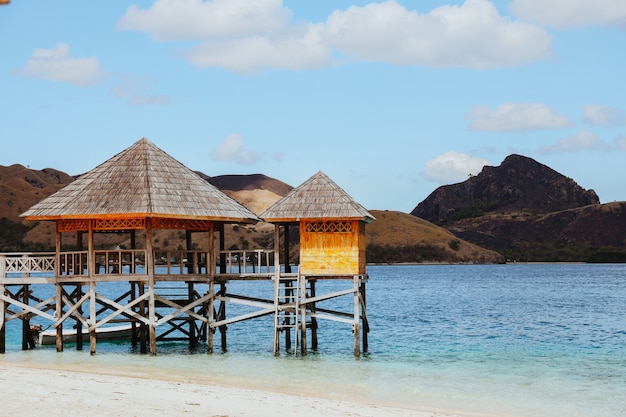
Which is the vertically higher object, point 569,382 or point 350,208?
point 350,208

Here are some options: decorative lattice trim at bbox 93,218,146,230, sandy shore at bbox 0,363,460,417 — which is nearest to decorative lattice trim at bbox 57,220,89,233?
decorative lattice trim at bbox 93,218,146,230

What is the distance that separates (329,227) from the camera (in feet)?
95.3

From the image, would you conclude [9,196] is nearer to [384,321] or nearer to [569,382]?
[384,321]

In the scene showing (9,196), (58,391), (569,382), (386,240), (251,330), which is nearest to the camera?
(58,391)

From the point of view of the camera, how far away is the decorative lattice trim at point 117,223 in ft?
93.2

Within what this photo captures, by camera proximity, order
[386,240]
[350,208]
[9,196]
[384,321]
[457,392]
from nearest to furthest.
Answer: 1. [457,392]
2. [350,208]
3. [384,321]
4. [9,196]
5. [386,240]

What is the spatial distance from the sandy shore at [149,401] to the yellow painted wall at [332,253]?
25.1 feet

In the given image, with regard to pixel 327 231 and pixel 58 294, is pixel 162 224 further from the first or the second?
pixel 327 231

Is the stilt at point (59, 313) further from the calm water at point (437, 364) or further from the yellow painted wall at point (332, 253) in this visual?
the yellow painted wall at point (332, 253)

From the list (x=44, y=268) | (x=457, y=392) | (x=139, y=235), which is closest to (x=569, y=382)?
(x=457, y=392)

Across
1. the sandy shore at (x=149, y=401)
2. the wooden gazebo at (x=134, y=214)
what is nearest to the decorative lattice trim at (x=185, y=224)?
the wooden gazebo at (x=134, y=214)

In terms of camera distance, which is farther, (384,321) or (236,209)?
(384,321)

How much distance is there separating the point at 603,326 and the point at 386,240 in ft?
482

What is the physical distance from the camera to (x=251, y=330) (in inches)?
1719
